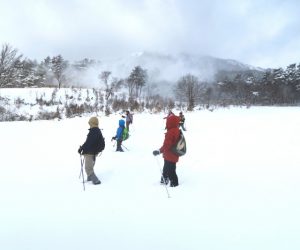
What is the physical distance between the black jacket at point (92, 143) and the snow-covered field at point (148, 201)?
31.8 inches

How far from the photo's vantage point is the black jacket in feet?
25.5

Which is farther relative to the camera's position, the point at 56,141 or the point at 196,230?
the point at 56,141

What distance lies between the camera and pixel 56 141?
14422mm

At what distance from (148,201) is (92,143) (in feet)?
7.12

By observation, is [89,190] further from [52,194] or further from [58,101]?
[58,101]

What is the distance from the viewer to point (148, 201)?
6508mm

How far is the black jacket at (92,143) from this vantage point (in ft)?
25.5

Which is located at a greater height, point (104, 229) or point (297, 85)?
point (297, 85)

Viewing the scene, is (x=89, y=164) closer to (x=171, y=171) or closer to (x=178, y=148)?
(x=171, y=171)

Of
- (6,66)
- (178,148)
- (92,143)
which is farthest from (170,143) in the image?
(6,66)

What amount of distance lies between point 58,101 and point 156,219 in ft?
91.8

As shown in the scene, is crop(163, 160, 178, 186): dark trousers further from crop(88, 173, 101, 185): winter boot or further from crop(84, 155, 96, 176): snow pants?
crop(84, 155, 96, 176): snow pants

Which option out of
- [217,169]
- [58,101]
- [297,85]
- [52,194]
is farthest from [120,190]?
[297,85]

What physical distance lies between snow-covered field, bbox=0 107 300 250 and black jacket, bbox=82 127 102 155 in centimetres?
81
